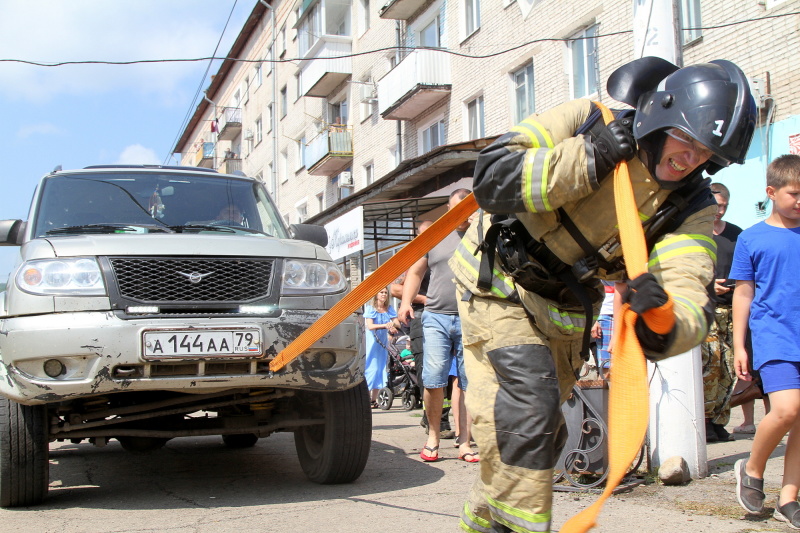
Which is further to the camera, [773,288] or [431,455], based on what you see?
[431,455]

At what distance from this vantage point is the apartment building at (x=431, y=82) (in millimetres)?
11523

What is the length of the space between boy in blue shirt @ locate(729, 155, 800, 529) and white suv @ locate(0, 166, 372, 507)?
2.14 meters

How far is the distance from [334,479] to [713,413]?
3.08 meters

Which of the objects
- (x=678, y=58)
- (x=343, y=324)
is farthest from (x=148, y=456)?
(x=678, y=58)

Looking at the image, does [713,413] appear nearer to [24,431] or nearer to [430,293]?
[430,293]

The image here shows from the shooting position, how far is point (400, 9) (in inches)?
923

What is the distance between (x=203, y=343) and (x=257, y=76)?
40.0 meters

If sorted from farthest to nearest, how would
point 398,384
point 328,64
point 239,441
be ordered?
point 328,64, point 398,384, point 239,441

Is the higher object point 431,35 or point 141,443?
point 431,35

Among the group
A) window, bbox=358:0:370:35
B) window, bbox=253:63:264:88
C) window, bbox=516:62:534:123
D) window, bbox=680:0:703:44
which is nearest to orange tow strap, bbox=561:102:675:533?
window, bbox=680:0:703:44

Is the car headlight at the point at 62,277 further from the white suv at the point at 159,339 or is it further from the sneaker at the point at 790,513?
the sneaker at the point at 790,513

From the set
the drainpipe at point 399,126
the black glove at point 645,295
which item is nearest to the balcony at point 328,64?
the drainpipe at point 399,126

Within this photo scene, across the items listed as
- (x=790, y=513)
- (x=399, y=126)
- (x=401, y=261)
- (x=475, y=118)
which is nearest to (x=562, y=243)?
(x=401, y=261)

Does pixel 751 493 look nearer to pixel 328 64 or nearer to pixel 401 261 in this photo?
pixel 401 261
